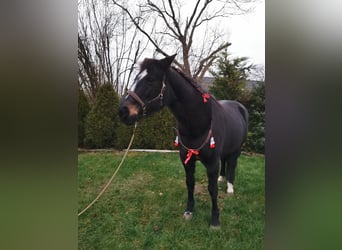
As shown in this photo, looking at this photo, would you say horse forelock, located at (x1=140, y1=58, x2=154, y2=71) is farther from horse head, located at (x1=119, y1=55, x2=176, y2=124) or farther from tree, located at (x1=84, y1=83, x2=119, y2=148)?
tree, located at (x1=84, y1=83, x2=119, y2=148)

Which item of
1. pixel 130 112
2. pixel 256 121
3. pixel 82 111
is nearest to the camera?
pixel 130 112

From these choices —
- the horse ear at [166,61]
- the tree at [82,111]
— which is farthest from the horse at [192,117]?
the tree at [82,111]

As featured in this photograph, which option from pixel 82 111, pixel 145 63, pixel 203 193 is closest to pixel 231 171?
pixel 203 193

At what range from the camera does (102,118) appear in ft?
6.72

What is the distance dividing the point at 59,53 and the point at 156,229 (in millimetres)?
1350

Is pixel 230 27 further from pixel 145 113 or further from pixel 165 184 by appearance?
pixel 165 184

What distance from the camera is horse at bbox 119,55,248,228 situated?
5.84 feet

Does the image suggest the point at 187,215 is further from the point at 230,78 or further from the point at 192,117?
the point at 230,78

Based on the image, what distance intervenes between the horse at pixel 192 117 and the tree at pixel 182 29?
0.53 feet

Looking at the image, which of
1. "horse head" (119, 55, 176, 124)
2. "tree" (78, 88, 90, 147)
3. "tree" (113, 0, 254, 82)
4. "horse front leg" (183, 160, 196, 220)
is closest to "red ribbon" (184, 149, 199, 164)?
"horse front leg" (183, 160, 196, 220)

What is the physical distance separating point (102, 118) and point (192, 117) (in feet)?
2.05

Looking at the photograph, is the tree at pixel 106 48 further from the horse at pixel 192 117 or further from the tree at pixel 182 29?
the horse at pixel 192 117

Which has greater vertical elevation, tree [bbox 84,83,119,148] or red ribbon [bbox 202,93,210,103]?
red ribbon [bbox 202,93,210,103]

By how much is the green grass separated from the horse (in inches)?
3.0
